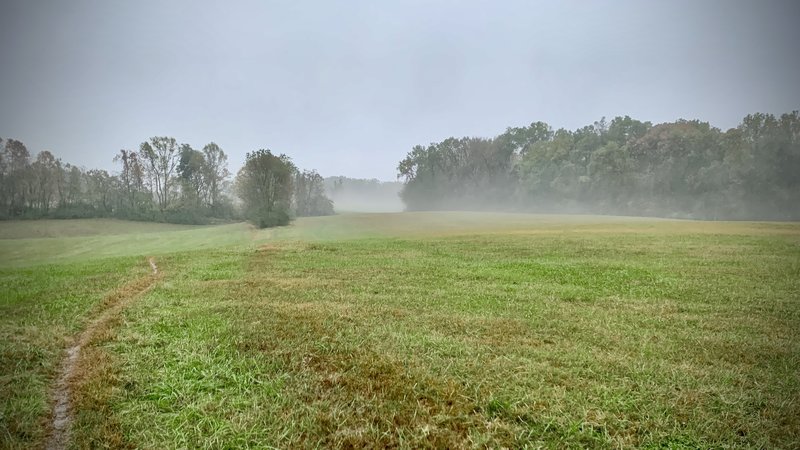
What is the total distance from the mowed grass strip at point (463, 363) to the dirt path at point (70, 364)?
0.57m

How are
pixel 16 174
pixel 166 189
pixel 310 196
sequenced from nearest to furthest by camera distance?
pixel 16 174, pixel 166 189, pixel 310 196

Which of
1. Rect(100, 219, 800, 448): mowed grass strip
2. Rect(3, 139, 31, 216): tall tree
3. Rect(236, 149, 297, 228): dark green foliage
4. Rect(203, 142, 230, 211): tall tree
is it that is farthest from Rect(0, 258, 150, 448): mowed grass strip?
Rect(203, 142, 230, 211): tall tree

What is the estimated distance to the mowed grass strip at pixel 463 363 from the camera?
16.8 feet

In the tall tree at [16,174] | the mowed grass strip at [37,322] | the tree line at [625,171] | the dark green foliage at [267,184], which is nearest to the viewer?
the mowed grass strip at [37,322]

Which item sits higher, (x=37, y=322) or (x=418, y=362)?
(x=37, y=322)

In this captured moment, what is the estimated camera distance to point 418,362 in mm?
7070

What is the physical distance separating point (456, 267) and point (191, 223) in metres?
70.6

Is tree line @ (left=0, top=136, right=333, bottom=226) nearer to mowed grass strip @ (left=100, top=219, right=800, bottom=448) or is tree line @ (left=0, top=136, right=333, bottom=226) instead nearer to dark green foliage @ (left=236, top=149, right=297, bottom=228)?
dark green foliage @ (left=236, top=149, right=297, bottom=228)

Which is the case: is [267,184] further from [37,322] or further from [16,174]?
[37,322]

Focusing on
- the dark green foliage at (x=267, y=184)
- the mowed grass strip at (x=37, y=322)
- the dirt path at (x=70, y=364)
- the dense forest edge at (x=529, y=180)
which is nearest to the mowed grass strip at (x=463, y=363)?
the dirt path at (x=70, y=364)

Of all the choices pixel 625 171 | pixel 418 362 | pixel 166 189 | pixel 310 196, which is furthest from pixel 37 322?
pixel 625 171

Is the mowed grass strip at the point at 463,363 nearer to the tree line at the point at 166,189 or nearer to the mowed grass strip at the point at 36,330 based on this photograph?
the mowed grass strip at the point at 36,330

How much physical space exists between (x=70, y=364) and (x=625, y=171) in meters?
100

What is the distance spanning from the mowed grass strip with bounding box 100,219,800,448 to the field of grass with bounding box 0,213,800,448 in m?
0.04
